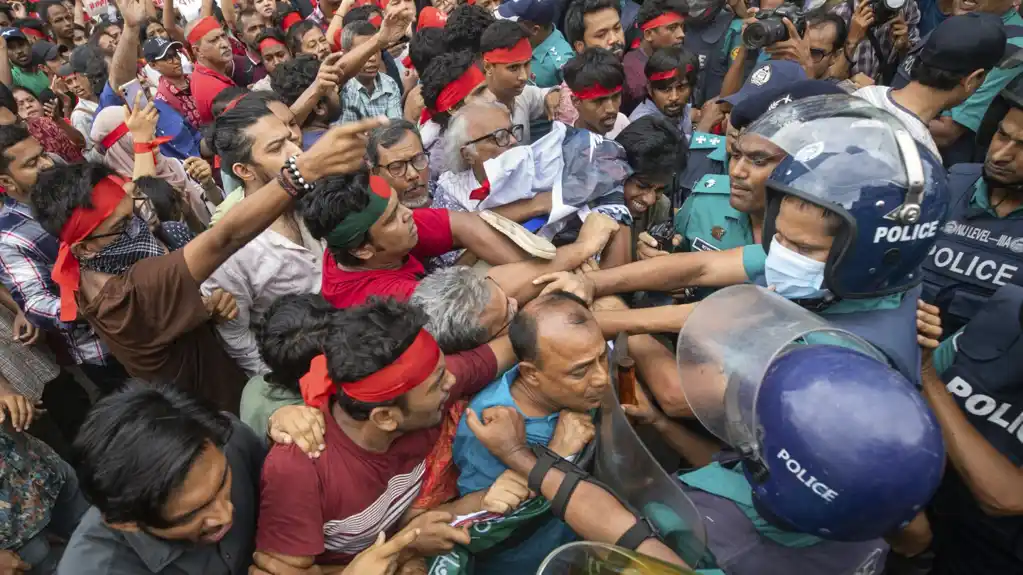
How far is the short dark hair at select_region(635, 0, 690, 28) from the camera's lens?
4988 mm

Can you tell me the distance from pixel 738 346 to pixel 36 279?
3421 mm

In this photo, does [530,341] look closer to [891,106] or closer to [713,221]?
[713,221]

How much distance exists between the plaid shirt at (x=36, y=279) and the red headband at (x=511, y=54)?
2.75 m

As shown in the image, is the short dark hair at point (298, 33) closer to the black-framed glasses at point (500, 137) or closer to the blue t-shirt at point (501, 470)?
the black-framed glasses at point (500, 137)

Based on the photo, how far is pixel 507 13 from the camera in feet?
17.5

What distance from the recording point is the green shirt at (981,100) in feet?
11.5

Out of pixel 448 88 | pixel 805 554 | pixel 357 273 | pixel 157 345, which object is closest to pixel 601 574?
pixel 805 554

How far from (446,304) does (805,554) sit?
1420 millimetres

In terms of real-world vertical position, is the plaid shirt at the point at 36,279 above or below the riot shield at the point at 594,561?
below

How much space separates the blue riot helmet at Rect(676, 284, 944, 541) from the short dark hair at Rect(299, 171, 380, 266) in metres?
1.50

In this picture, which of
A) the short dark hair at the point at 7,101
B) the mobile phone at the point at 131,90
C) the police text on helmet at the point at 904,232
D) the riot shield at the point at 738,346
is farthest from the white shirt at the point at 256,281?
the mobile phone at the point at 131,90

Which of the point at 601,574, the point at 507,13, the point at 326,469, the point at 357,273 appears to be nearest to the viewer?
the point at 601,574

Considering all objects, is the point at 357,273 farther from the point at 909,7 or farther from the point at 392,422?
the point at 909,7

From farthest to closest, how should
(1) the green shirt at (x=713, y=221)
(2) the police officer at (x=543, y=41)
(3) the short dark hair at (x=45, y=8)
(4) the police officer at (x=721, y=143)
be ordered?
(3) the short dark hair at (x=45, y=8), (2) the police officer at (x=543, y=41), (4) the police officer at (x=721, y=143), (1) the green shirt at (x=713, y=221)
